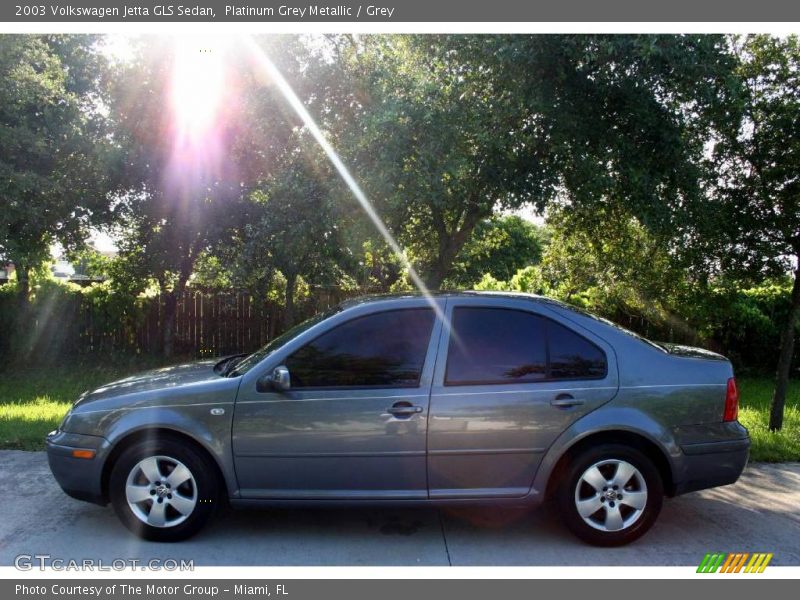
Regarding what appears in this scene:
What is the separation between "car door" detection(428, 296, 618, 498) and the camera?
13.9 feet

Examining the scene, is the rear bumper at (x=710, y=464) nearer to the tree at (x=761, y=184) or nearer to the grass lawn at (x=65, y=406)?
the grass lawn at (x=65, y=406)

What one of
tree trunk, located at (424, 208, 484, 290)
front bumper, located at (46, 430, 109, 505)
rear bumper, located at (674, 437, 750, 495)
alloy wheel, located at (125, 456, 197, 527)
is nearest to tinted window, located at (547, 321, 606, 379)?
rear bumper, located at (674, 437, 750, 495)

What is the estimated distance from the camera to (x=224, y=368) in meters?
4.99

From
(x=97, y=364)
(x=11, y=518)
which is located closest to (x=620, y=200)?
(x=11, y=518)

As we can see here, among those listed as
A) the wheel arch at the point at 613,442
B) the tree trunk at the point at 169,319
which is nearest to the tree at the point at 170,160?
the tree trunk at the point at 169,319

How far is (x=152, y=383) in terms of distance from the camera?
4.66 meters

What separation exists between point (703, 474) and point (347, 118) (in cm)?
534

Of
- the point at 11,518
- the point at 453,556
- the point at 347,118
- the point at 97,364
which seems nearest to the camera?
the point at 453,556

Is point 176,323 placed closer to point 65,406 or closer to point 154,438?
point 65,406

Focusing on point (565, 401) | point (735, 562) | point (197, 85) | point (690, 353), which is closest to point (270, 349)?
point (565, 401)

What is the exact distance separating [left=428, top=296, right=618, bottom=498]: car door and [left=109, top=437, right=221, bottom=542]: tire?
1515 millimetres

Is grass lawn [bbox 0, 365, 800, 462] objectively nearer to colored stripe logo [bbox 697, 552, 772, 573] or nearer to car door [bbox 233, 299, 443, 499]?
colored stripe logo [bbox 697, 552, 772, 573]

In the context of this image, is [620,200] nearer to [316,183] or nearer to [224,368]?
[316,183]

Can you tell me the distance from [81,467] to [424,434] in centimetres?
228
